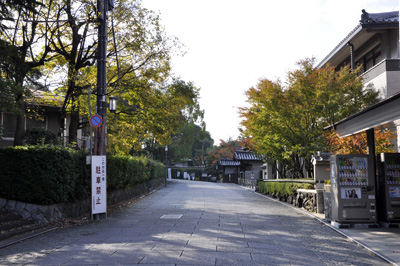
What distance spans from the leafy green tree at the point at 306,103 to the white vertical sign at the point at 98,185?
27.7 feet

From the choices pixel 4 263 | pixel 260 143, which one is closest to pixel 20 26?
pixel 4 263

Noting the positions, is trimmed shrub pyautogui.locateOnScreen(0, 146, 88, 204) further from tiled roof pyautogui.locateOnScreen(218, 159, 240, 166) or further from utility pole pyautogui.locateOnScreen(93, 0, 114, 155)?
tiled roof pyautogui.locateOnScreen(218, 159, 240, 166)

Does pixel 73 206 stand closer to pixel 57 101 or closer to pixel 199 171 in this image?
pixel 57 101

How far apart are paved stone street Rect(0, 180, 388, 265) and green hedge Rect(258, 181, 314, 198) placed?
497 cm

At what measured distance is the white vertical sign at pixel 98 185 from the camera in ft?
39.5

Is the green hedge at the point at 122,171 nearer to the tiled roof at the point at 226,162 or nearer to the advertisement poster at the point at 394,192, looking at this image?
the advertisement poster at the point at 394,192

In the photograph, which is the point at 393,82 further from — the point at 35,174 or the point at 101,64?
the point at 35,174

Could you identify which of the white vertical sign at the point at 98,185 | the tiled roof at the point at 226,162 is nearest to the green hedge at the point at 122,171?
the white vertical sign at the point at 98,185

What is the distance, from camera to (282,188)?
64.1 ft

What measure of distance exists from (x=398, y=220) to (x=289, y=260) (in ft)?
17.3

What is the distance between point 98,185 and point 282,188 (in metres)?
10.8

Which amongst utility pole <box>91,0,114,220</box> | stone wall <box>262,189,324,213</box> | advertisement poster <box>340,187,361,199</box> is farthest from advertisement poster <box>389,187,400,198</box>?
utility pole <box>91,0,114,220</box>

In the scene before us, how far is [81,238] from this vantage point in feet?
28.5

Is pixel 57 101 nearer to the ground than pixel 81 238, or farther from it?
farther from it
